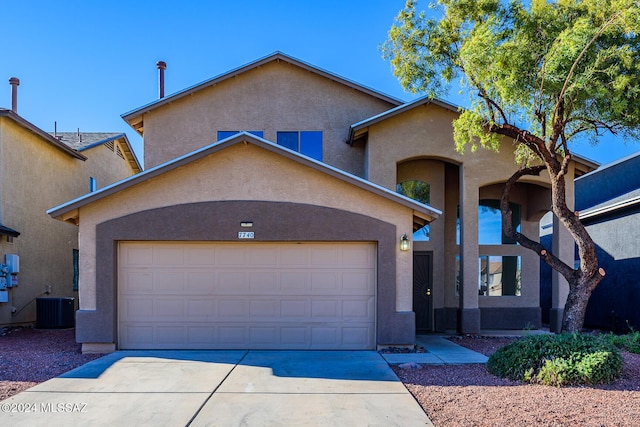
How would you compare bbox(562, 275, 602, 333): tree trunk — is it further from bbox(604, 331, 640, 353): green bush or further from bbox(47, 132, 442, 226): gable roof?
bbox(47, 132, 442, 226): gable roof

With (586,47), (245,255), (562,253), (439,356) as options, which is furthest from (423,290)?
(586,47)

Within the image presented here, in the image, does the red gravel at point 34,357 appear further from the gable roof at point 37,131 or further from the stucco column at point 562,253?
the stucco column at point 562,253

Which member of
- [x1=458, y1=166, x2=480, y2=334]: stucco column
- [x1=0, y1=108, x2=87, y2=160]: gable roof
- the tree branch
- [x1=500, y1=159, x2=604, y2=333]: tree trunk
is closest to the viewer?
the tree branch

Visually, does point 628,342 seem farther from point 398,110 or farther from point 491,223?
point 398,110

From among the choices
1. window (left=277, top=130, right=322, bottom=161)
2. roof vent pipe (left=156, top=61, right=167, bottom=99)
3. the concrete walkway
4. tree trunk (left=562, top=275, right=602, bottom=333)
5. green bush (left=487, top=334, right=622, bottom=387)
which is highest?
roof vent pipe (left=156, top=61, right=167, bottom=99)

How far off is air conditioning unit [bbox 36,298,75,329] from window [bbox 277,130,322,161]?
26.3 ft

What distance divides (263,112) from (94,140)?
938 centimetres

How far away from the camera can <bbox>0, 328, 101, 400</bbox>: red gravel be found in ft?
25.5

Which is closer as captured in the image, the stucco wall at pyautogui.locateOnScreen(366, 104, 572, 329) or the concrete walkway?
the concrete walkway

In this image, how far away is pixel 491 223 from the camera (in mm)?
14570

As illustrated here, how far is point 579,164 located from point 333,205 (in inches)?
287

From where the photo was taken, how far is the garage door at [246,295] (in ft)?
33.6

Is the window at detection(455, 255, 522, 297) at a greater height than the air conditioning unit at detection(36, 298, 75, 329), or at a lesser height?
greater

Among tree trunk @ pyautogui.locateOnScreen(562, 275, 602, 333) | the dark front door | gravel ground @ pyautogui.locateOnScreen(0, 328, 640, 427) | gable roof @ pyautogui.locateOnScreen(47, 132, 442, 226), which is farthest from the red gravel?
tree trunk @ pyautogui.locateOnScreen(562, 275, 602, 333)
